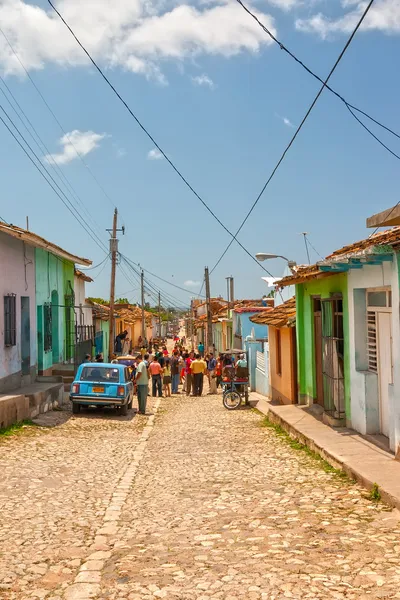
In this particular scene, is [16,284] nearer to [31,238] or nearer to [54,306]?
[31,238]

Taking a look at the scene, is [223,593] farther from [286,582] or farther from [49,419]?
[49,419]

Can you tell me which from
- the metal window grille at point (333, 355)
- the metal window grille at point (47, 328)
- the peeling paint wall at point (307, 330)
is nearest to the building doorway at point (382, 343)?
the metal window grille at point (333, 355)

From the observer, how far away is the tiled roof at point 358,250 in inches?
338

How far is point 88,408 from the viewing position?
17.9m

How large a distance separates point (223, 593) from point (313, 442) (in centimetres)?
608

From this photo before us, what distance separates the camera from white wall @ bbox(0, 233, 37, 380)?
51.3ft

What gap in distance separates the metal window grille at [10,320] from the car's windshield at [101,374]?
6.37ft

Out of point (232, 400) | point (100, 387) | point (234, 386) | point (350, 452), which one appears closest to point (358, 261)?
point (350, 452)

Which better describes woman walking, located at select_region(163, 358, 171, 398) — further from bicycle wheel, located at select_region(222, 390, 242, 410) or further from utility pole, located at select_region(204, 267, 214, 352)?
utility pole, located at select_region(204, 267, 214, 352)

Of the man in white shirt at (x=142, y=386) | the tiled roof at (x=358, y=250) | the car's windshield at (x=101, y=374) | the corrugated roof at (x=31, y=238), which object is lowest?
the man in white shirt at (x=142, y=386)

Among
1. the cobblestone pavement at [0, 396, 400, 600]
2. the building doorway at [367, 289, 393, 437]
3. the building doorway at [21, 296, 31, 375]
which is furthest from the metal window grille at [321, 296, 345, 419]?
the building doorway at [21, 296, 31, 375]

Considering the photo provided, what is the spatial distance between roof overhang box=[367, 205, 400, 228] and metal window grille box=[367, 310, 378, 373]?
1.64 m

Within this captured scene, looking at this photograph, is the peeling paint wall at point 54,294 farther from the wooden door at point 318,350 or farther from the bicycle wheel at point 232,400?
the wooden door at point 318,350

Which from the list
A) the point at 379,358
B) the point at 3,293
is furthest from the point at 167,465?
the point at 3,293
